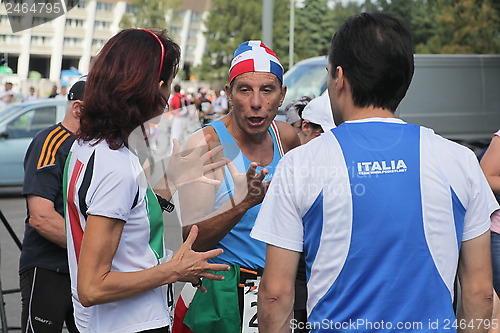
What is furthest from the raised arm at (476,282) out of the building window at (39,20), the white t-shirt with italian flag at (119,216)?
the building window at (39,20)

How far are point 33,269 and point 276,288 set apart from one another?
1.87 m

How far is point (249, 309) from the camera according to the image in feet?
10.6

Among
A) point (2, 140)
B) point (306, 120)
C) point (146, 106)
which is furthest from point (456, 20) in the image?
point (146, 106)

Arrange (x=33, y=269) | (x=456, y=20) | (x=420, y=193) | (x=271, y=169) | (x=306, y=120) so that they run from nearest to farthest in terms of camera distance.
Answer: (x=420, y=193) < (x=271, y=169) < (x=33, y=269) < (x=306, y=120) < (x=456, y=20)

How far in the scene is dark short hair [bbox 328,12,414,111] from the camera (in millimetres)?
2223

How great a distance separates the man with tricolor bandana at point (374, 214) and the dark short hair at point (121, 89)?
56cm

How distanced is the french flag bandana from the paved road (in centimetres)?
77

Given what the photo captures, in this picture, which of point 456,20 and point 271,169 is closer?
point 271,169

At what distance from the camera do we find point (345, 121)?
89.1 inches

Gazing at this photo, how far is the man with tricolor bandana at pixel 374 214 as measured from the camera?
213 cm

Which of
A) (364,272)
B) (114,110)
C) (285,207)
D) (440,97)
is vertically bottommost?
(440,97)

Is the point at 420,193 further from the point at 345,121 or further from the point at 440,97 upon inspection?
the point at 440,97

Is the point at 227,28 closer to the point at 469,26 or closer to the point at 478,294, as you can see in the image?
the point at 469,26

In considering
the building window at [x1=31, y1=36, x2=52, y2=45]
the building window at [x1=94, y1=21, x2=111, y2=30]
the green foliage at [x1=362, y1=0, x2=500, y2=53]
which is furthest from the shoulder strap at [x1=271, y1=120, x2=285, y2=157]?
the building window at [x1=94, y1=21, x2=111, y2=30]
